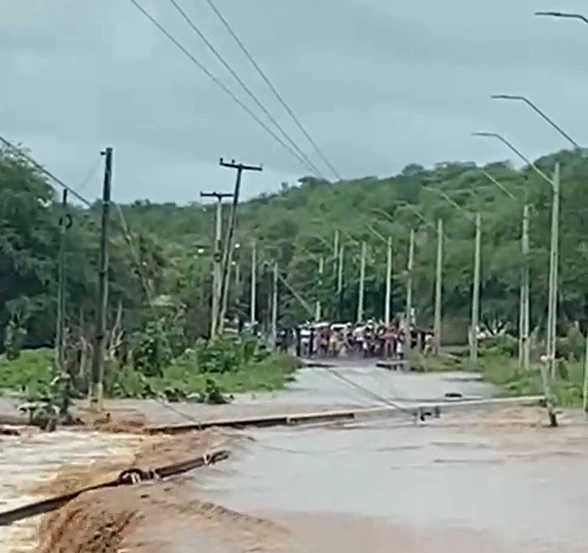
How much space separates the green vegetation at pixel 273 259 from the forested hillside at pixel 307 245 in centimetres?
9

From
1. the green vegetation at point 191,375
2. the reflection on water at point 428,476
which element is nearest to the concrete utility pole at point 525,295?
the green vegetation at point 191,375

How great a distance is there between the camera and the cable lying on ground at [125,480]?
810 inches

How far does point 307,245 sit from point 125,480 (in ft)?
278

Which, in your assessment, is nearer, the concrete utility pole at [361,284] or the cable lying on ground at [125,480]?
the cable lying on ground at [125,480]

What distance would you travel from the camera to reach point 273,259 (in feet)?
355

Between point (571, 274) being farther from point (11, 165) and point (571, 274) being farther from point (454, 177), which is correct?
point (454, 177)

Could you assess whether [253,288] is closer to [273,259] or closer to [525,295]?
[273,259]

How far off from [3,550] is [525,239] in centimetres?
4720

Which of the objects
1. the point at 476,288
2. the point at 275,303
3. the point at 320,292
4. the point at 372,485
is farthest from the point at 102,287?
the point at 320,292

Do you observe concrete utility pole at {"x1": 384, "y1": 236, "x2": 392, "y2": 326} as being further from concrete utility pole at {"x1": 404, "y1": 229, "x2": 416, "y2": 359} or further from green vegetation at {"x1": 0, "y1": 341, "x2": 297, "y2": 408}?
green vegetation at {"x1": 0, "y1": 341, "x2": 297, "y2": 408}

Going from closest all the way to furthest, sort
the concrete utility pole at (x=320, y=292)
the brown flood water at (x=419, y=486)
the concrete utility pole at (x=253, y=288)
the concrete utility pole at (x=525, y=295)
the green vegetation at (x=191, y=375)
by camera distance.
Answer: the brown flood water at (x=419, y=486) → the green vegetation at (x=191, y=375) → the concrete utility pole at (x=525, y=295) → the concrete utility pole at (x=253, y=288) → the concrete utility pole at (x=320, y=292)

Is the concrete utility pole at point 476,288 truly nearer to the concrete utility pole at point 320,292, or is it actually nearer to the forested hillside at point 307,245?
the forested hillside at point 307,245

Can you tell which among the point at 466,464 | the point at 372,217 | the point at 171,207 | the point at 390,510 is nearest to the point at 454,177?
the point at 372,217

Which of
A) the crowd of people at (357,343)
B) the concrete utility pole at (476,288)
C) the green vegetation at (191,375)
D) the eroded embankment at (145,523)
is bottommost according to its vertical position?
A: the eroded embankment at (145,523)
